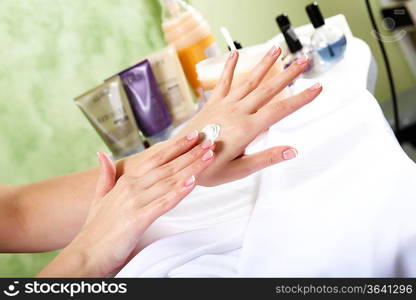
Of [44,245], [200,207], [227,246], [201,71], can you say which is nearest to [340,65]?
[201,71]

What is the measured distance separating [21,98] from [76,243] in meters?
0.75

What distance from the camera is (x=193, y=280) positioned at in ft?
1.80

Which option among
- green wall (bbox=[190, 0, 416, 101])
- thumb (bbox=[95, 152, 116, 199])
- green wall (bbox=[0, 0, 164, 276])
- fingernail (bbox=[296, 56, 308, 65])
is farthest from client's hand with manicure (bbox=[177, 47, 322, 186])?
green wall (bbox=[190, 0, 416, 101])

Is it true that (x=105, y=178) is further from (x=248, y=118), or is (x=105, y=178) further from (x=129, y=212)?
(x=248, y=118)

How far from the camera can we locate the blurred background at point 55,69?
1.33m

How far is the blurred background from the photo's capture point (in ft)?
4.37

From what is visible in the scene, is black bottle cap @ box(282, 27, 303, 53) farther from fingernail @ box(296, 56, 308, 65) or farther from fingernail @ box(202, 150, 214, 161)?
fingernail @ box(202, 150, 214, 161)

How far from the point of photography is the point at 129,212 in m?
0.71

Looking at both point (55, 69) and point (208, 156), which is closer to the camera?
point (208, 156)

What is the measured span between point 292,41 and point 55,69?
70 centimetres

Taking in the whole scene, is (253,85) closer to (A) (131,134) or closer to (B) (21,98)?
(A) (131,134)

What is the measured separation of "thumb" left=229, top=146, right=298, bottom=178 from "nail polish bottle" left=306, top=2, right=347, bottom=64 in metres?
0.50

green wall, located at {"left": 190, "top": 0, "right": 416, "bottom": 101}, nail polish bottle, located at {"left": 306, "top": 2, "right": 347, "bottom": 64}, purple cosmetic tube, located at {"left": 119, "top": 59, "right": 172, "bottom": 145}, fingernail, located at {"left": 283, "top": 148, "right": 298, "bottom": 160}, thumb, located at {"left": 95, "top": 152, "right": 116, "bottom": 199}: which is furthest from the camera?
green wall, located at {"left": 190, "top": 0, "right": 416, "bottom": 101}


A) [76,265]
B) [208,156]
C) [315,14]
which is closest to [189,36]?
[315,14]
